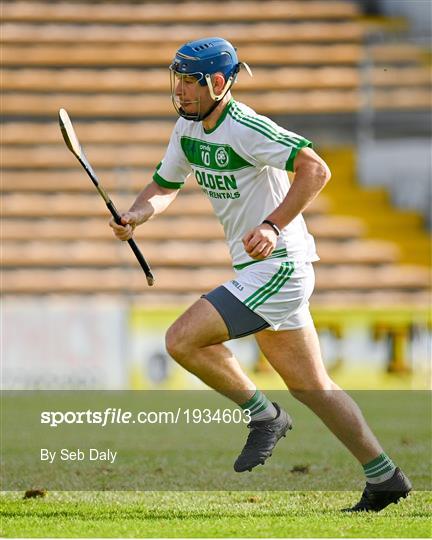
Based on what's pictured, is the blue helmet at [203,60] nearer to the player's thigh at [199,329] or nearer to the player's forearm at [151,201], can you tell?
the player's forearm at [151,201]

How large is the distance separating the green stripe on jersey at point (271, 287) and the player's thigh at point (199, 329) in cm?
15

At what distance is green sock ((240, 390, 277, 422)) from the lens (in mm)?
5191

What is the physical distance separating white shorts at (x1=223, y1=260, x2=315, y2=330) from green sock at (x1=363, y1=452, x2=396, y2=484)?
25.5 inches

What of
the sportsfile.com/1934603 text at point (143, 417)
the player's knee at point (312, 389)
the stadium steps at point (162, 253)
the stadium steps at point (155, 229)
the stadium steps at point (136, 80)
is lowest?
the stadium steps at point (162, 253)

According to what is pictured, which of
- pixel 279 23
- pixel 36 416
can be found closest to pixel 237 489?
pixel 36 416

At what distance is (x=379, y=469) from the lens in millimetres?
5094

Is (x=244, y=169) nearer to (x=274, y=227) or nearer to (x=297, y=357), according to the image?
(x=274, y=227)

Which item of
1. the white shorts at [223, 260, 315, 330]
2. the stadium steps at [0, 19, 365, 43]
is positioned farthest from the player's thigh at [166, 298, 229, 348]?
the stadium steps at [0, 19, 365, 43]

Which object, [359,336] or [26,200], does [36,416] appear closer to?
[359,336]

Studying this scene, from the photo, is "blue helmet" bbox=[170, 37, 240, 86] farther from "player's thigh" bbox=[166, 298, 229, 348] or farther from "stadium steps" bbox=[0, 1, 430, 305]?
"stadium steps" bbox=[0, 1, 430, 305]

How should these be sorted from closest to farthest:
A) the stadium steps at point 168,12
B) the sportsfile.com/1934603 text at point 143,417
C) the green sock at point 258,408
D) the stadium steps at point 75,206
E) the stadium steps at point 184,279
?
1. the green sock at point 258,408
2. the sportsfile.com/1934603 text at point 143,417
3. the stadium steps at point 184,279
4. the stadium steps at point 75,206
5. the stadium steps at point 168,12

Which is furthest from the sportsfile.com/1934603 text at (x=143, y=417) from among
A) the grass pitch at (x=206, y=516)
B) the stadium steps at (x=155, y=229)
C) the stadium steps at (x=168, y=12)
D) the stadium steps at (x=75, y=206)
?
the stadium steps at (x=168, y=12)

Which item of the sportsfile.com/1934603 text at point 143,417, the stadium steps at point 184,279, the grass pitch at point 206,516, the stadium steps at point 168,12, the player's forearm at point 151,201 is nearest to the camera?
the grass pitch at point 206,516

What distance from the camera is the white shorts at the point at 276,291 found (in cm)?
495
